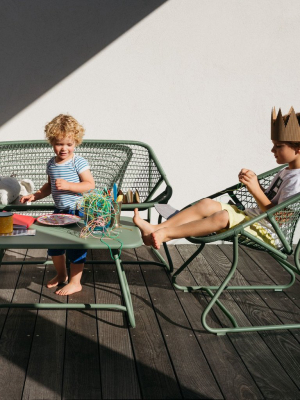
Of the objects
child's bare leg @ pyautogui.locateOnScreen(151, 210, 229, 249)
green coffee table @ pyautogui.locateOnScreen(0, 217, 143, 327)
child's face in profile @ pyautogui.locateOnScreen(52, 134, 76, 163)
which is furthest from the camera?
child's face in profile @ pyautogui.locateOnScreen(52, 134, 76, 163)

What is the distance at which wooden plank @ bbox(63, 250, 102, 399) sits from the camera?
7.74ft

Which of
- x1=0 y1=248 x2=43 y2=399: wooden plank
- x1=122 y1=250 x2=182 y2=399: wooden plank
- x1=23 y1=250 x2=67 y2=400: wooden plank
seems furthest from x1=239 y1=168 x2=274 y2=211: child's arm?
x1=0 y1=248 x2=43 y2=399: wooden plank

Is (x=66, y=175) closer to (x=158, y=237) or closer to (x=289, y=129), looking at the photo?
(x=158, y=237)

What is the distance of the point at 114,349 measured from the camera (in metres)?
2.70

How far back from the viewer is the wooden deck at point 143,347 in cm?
240

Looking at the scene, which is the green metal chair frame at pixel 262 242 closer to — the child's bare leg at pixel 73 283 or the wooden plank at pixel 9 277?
the child's bare leg at pixel 73 283

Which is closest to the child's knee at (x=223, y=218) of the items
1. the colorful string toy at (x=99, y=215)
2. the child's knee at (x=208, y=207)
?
the child's knee at (x=208, y=207)

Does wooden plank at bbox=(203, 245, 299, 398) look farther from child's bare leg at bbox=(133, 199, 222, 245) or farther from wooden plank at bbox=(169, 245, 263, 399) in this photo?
child's bare leg at bbox=(133, 199, 222, 245)

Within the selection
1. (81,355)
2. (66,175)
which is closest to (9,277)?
(66,175)

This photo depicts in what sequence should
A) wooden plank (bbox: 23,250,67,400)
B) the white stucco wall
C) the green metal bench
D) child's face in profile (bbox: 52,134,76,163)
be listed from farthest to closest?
the white stucco wall → the green metal bench → child's face in profile (bbox: 52,134,76,163) → wooden plank (bbox: 23,250,67,400)

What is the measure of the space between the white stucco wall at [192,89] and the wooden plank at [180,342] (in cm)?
102

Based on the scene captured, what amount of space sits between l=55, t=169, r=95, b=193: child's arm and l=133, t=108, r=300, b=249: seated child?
480 mm

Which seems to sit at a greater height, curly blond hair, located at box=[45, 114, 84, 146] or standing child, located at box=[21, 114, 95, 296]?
curly blond hair, located at box=[45, 114, 84, 146]

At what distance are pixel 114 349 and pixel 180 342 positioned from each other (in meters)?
0.33
